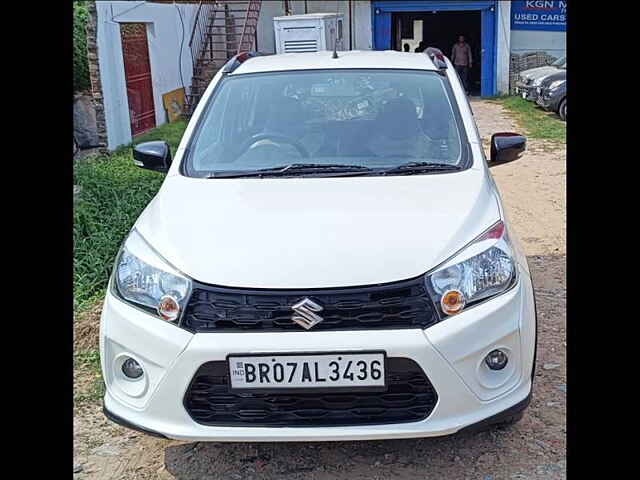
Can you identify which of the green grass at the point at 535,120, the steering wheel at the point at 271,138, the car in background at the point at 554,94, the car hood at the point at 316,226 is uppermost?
the steering wheel at the point at 271,138

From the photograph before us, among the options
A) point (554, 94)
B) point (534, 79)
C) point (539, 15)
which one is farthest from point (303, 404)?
point (539, 15)

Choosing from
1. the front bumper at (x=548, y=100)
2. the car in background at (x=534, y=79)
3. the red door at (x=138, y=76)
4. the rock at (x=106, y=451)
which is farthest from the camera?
the car in background at (x=534, y=79)

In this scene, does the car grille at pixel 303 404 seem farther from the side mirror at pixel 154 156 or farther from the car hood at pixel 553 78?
the car hood at pixel 553 78

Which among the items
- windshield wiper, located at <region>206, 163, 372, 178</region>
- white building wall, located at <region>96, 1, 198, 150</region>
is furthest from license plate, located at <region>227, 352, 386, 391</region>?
white building wall, located at <region>96, 1, 198, 150</region>

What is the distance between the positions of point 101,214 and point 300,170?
3.55 metres

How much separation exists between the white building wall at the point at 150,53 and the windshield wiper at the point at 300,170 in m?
8.31

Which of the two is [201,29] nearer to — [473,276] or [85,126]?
[85,126]

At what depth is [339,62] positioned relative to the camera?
4.30m

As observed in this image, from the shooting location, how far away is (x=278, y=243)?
2.78 m

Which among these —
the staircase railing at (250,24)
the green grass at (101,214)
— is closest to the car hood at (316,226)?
the green grass at (101,214)

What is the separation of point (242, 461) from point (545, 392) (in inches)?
63.3

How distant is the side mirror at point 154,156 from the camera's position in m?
3.97

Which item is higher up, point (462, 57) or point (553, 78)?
point (462, 57)
